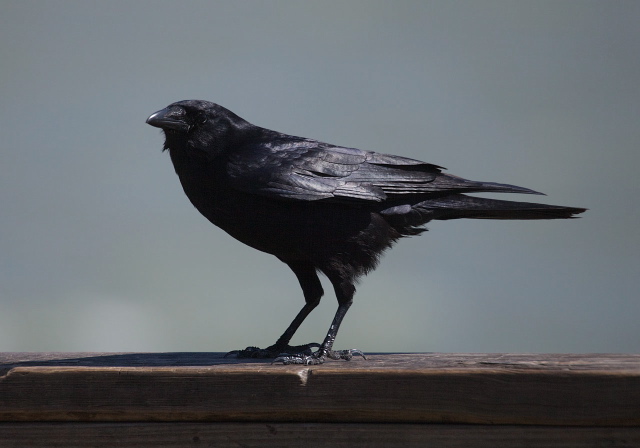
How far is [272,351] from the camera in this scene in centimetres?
415

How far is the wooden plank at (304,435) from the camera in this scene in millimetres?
2768

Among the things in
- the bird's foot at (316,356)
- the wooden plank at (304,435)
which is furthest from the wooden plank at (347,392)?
the bird's foot at (316,356)

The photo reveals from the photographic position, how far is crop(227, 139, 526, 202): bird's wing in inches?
151

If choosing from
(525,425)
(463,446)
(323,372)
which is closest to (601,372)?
(525,425)

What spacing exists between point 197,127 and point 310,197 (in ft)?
2.53

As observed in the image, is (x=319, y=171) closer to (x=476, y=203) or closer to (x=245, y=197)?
(x=245, y=197)

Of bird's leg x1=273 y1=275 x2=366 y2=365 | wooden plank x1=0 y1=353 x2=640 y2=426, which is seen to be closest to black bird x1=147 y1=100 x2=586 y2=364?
bird's leg x1=273 y1=275 x2=366 y2=365

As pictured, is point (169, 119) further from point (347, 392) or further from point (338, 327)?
point (347, 392)

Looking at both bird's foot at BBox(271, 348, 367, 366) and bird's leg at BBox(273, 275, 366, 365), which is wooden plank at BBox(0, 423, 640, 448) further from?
bird's leg at BBox(273, 275, 366, 365)

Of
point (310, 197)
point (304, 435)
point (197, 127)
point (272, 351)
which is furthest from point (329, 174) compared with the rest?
point (304, 435)

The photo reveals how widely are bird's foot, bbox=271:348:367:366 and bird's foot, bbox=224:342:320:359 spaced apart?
0.63 ft

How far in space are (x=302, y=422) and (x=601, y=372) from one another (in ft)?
3.59

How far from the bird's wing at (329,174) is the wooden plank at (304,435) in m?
1.23

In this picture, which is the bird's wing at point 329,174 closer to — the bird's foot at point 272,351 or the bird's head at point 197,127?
the bird's head at point 197,127
